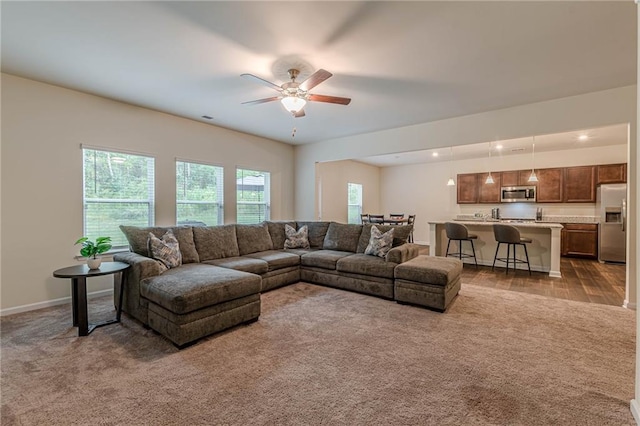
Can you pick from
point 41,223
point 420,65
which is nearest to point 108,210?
point 41,223

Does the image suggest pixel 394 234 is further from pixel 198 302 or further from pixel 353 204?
pixel 353 204

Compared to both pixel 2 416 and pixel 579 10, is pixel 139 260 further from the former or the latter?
pixel 579 10

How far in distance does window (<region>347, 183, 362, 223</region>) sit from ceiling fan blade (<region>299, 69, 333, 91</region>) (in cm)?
601

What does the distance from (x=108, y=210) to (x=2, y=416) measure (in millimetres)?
2844

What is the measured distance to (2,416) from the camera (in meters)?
1.66

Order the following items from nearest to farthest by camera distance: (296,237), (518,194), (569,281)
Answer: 1. (569,281)
2. (296,237)
3. (518,194)

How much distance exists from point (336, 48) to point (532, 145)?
19.7ft

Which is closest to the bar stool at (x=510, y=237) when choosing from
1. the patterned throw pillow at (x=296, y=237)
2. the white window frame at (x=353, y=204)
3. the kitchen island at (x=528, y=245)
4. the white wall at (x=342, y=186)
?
the kitchen island at (x=528, y=245)

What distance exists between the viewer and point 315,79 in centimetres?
261

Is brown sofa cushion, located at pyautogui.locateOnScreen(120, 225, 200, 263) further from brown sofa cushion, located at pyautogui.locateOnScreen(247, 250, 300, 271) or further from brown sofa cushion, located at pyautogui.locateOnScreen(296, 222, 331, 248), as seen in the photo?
brown sofa cushion, located at pyautogui.locateOnScreen(296, 222, 331, 248)

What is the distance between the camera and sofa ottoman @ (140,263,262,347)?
8.08 feet

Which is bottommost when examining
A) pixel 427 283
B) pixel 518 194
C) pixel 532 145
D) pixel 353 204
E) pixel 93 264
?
pixel 427 283

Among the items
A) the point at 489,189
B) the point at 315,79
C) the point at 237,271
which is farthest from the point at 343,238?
the point at 489,189

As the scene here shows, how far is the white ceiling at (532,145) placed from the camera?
5578 millimetres
